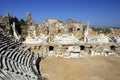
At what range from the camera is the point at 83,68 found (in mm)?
17000

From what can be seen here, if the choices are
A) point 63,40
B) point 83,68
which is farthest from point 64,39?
point 83,68

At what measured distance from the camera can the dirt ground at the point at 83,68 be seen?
1459 cm

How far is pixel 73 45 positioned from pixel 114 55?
5.51 m

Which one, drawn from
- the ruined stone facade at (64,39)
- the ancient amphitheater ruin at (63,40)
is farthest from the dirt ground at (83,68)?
the ruined stone facade at (64,39)

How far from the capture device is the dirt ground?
14.6 meters

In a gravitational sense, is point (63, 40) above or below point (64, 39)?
below

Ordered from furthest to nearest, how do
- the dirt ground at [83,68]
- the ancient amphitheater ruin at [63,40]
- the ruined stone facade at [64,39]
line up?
the ruined stone facade at [64,39], the ancient amphitheater ruin at [63,40], the dirt ground at [83,68]

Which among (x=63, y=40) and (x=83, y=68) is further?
(x=63, y=40)

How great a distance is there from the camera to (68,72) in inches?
622

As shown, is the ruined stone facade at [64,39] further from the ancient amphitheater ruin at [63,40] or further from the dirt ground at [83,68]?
the dirt ground at [83,68]

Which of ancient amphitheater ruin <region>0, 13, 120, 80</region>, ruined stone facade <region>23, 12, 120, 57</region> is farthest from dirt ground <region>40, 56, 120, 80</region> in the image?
ruined stone facade <region>23, 12, 120, 57</region>

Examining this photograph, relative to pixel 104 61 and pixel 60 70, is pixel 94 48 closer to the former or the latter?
pixel 104 61

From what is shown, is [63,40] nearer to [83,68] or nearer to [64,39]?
[64,39]

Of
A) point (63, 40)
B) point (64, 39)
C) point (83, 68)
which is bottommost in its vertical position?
point (83, 68)
